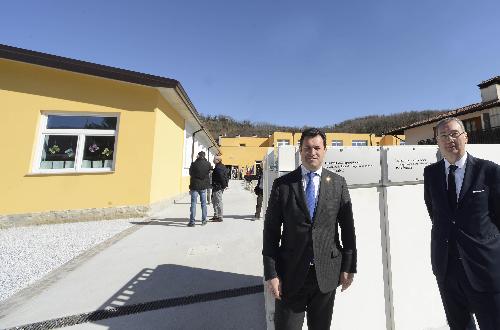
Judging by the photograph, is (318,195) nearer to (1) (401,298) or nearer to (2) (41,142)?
(1) (401,298)

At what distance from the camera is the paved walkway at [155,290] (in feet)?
8.41

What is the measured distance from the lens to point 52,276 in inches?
145

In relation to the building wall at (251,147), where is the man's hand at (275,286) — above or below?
below

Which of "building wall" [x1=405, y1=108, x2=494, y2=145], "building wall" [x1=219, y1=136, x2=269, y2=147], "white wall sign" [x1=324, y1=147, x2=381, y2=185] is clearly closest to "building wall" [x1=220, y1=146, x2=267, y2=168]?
"building wall" [x1=219, y1=136, x2=269, y2=147]

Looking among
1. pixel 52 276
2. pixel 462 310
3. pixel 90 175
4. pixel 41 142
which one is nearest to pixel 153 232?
pixel 52 276

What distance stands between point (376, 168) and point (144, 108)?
7909 mm

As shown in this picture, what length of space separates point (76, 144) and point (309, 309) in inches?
340

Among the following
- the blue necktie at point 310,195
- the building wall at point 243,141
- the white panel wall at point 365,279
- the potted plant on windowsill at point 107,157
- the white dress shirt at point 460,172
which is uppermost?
the building wall at point 243,141

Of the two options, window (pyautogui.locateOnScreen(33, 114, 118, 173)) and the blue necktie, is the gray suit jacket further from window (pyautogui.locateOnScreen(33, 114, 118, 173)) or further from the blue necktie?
window (pyautogui.locateOnScreen(33, 114, 118, 173))

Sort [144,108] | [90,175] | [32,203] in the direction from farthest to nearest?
[144,108] → [90,175] → [32,203]

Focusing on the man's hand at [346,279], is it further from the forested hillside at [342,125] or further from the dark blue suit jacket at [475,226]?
the forested hillside at [342,125]

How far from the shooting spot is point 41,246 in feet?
16.7

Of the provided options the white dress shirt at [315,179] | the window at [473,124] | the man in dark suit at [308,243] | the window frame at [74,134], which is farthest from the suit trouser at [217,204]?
the window at [473,124]

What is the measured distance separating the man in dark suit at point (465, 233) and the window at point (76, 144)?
27.8 feet
